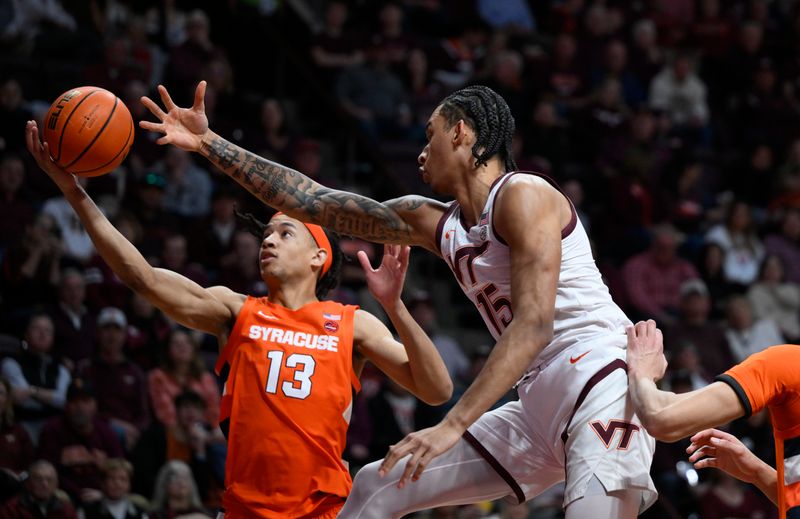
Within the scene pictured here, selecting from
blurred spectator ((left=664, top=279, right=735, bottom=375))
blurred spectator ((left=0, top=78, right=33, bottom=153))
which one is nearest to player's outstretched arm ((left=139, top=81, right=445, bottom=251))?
blurred spectator ((left=0, top=78, right=33, bottom=153))

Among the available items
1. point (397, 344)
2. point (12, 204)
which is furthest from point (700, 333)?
point (397, 344)

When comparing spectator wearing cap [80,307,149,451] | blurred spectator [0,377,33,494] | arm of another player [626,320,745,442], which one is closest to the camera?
arm of another player [626,320,745,442]

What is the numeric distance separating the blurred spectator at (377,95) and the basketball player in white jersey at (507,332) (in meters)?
7.57

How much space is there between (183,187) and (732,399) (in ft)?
24.4

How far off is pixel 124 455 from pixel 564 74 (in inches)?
317

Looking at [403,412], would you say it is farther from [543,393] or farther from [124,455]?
[543,393]

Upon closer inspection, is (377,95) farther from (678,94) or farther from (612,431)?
(612,431)

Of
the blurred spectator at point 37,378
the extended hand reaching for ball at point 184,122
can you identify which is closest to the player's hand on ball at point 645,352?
the extended hand reaching for ball at point 184,122

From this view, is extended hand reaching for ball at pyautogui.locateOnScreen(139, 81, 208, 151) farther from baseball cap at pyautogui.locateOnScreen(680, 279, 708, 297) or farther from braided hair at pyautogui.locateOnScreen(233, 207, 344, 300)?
baseball cap at pyautogui.locateOnScreen(680, 279, 708, 297)

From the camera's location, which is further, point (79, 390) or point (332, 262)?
point (79, 390)

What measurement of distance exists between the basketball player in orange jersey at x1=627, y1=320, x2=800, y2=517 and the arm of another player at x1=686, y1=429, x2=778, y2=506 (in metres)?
0.08

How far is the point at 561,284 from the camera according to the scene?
14.4 ft

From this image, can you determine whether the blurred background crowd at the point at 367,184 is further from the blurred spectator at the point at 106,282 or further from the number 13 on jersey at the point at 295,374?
the number 13 on jersey at the point at 295,374

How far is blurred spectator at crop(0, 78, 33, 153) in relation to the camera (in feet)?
33.1
